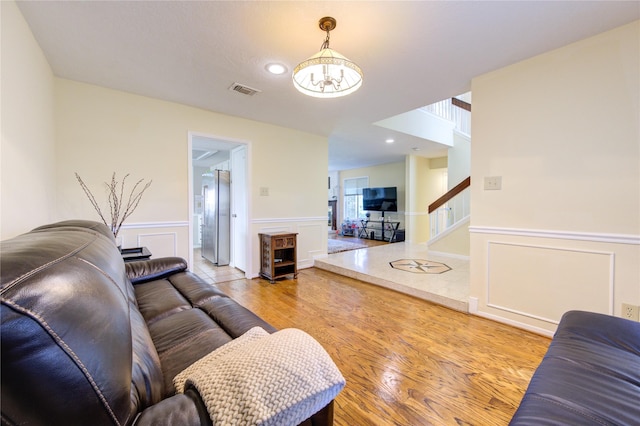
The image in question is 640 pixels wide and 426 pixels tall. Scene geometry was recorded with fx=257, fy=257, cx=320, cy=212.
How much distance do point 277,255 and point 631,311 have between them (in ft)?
11.7

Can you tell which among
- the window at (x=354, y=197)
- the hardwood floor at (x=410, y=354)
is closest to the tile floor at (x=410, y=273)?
the hardwood floor at (x=410, y=354)

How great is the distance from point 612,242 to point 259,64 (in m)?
3.11

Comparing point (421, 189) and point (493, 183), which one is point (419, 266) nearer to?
point (493, 183)

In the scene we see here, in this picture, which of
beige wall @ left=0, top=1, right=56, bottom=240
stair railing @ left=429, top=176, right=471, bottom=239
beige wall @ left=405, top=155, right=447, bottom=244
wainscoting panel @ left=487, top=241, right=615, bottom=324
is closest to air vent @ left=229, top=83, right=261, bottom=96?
beige wall @ left=0, top=1, right=56, bottom=240

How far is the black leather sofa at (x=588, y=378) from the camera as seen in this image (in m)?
0.80

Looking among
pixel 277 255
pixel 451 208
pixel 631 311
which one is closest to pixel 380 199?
pixel 451 208

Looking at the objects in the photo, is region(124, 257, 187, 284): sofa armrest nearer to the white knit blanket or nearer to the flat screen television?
the white knit blanket

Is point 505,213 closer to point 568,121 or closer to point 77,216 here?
point 568,121

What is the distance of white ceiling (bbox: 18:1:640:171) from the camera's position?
165 cm

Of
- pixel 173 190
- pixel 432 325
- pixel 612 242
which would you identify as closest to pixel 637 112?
pixel 612 242

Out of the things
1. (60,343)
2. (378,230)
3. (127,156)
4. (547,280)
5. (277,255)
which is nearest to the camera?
(60,343)

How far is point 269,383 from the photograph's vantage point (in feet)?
1.98

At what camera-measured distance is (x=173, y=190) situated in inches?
125

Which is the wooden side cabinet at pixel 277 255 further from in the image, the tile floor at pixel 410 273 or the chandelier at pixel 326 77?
the chandelier at pixel 326 77
